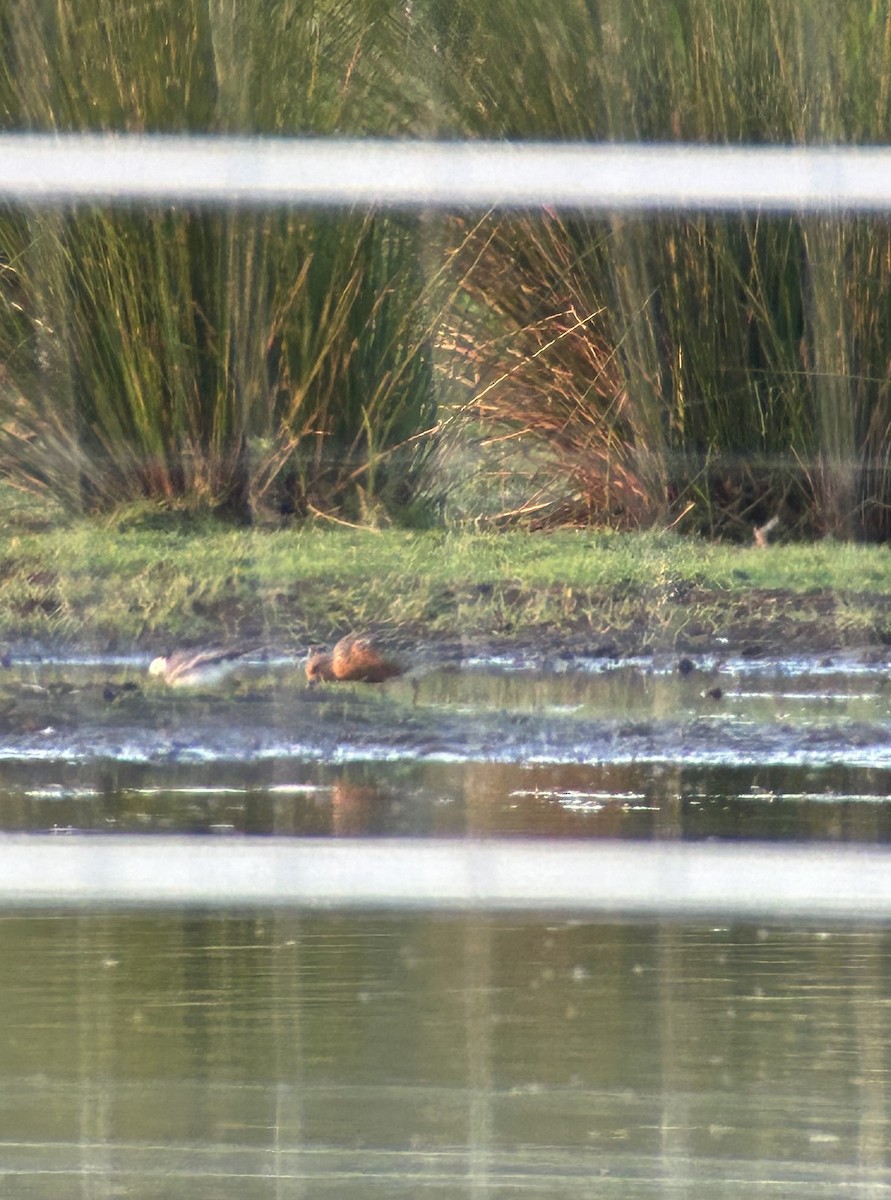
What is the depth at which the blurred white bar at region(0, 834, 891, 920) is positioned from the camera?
210 cm

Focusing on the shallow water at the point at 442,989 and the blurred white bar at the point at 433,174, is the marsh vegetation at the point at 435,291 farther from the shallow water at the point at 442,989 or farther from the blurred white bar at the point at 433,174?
the shallow water at the point at 442,989

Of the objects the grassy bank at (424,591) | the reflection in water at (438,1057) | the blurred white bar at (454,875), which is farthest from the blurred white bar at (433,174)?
the reflection in water at (438,1057)

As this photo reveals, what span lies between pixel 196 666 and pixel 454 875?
→ 1031mm

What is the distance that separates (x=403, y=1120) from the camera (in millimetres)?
1494

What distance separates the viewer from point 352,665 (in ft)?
10.2

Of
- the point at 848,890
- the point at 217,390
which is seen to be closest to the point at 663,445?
the point at 217,390

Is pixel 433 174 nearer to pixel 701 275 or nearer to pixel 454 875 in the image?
pixel 701 275

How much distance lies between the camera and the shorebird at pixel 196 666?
10.1 ft

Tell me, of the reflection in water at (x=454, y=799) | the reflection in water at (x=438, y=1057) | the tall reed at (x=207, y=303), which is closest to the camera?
the reflection in water at (x=438, y=1057)

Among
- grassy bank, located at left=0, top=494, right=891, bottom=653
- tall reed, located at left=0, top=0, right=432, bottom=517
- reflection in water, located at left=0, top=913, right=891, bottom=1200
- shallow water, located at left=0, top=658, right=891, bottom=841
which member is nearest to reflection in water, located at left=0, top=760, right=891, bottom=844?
shallow water, located at left=0, top=658, right=891, bottom=841

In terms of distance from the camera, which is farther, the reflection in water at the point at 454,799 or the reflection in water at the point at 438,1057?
the reflection in water at the point at 454,799

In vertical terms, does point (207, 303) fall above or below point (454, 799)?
above

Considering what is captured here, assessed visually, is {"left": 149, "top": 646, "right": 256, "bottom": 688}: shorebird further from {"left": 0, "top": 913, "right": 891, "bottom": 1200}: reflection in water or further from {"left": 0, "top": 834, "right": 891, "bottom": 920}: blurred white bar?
{"left": 0, "top": 913, "right": 891, "bottom": 1200}: reflection in water

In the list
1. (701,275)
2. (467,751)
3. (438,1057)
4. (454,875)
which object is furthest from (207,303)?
(438,1057)
